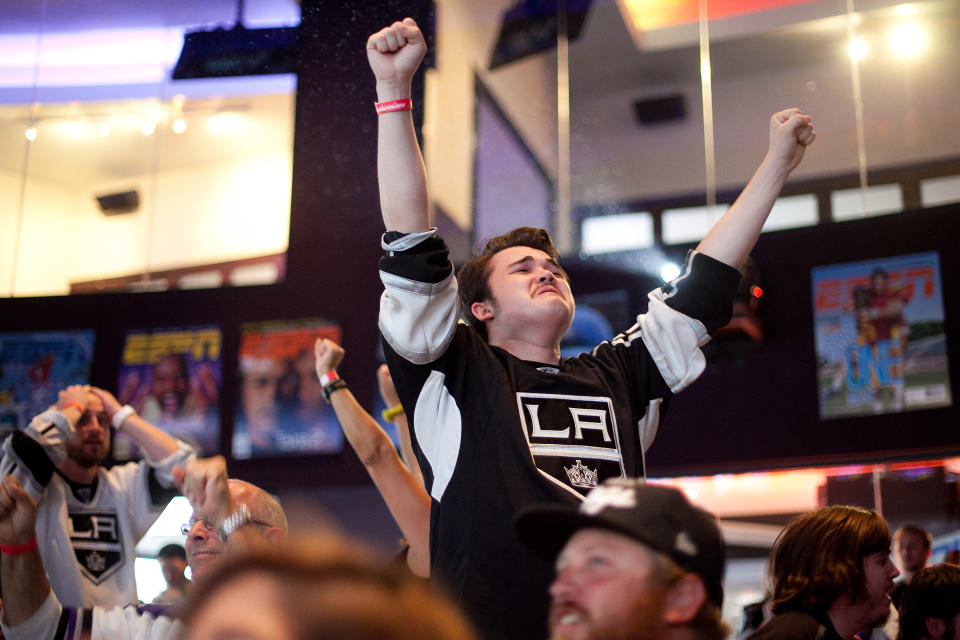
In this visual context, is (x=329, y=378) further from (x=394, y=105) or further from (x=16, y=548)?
(x=394, y=105)

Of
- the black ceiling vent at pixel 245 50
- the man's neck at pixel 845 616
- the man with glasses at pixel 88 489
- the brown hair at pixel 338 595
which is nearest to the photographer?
the brown hair at pixel 338 595

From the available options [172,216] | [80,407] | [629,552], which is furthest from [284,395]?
[629,552]

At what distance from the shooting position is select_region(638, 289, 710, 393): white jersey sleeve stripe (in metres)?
1.93

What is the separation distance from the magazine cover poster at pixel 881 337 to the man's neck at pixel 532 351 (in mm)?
2891

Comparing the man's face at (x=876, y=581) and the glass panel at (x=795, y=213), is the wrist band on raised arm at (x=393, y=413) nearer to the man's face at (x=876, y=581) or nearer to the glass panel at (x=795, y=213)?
A: the man's face at (x=876, y=581)

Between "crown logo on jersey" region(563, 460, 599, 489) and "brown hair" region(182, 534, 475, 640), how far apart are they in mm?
1107

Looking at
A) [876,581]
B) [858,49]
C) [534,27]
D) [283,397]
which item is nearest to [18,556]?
[876,581]

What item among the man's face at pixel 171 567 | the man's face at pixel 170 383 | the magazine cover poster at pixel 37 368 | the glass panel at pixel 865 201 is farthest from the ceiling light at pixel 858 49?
the magazine cover poster at pixel 37 368

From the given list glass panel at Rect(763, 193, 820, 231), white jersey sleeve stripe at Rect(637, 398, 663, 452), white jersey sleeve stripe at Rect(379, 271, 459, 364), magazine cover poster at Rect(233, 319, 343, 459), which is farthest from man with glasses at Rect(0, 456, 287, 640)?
glass panel at Rect(763, 193, 820, 231)

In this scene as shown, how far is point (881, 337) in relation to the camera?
4438 mm

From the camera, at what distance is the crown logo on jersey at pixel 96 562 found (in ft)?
10.7

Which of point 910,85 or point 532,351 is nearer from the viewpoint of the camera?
point 532,351

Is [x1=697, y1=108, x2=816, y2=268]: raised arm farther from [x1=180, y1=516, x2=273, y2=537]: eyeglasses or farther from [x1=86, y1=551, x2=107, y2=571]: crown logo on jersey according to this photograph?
[x1=86, y1=551, x2=107, y2=571]: crown logo on jersey

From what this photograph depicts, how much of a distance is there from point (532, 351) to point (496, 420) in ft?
0.74
